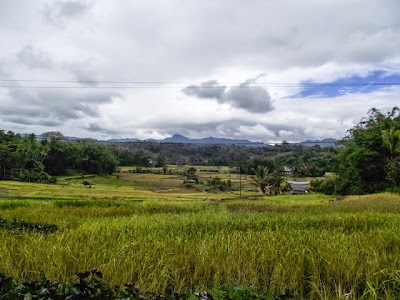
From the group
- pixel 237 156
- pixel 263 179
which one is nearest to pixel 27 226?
pixel 263 179

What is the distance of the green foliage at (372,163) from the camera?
1056 inches

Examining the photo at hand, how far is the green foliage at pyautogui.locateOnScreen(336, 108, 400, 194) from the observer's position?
26.8 m

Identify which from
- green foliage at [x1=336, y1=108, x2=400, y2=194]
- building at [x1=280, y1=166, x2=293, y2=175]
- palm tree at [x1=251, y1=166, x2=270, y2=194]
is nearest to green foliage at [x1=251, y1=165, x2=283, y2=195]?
palm tree at [x1=251, y1=166, x2=270, y2=194]

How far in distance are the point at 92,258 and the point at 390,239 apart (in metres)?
5.47

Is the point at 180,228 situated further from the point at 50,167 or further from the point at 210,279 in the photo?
the point at 50,167

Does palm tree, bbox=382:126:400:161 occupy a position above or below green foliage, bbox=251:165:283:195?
above

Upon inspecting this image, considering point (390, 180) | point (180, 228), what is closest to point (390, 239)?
point (180, 228)

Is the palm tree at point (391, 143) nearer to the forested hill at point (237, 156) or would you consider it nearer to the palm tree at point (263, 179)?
the palm tree at point (263, 179)

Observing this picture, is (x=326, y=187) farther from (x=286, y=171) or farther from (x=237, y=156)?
(x=237, y=156)

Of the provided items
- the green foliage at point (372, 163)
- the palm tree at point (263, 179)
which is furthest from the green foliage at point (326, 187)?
the palm tree at point (263, 179)

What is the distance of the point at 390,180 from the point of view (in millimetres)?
28172

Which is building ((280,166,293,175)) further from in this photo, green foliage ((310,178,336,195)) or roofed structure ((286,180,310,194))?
green foliage ((310,178,336,195))

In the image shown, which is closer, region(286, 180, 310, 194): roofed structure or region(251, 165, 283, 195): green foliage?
region(251, 165, 283, 195): green foliage

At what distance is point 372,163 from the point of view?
1146 inches
